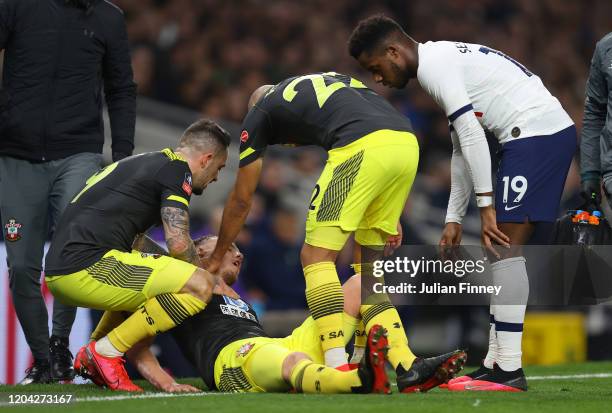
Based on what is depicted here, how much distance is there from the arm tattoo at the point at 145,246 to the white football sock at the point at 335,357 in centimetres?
130

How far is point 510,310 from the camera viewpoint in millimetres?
5805

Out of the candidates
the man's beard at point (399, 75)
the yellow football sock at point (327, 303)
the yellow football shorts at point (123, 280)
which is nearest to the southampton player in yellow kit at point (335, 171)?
the yellow football sock at point (327, 303)

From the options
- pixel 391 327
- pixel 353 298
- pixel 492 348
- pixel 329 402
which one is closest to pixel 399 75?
pixel 353 298

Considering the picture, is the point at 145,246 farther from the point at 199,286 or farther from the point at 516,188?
the point at 516,188

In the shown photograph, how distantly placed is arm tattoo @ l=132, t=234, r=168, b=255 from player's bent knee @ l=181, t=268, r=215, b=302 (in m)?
0.70

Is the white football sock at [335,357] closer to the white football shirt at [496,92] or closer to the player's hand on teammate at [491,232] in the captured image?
the player's hand on teammate at [491,232]

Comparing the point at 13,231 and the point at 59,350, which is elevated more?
the point at 13,231

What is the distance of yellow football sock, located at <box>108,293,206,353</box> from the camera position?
564 centimetres

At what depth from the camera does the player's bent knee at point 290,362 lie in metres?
5.32

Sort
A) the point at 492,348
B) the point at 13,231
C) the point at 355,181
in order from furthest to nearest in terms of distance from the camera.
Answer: the point at 13,231 < the point at 492,348 < the point at 355,181

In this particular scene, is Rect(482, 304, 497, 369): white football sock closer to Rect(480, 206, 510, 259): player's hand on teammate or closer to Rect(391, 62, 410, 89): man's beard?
Rect(480, 206, 510, 259): player's hand on teammate

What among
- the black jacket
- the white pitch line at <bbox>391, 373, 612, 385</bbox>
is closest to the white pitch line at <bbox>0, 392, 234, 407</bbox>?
the black jacket

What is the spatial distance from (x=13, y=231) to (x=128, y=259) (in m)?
1.09

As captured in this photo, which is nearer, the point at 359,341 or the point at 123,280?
the point at 123,280
